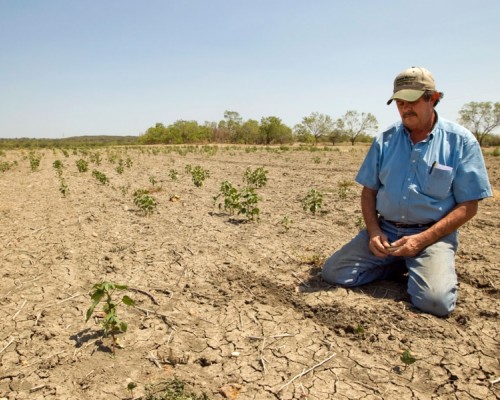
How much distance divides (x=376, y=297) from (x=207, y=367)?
1573 millimetres

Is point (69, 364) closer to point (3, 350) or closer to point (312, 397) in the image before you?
point (3, 350)

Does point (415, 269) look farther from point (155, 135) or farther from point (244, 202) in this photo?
point (155, 135)

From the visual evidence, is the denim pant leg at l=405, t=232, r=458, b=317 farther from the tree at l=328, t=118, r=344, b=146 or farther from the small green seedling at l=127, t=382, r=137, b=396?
the tree at l=328, t=118, r=344, b=146

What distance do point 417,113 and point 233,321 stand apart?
2.16 m

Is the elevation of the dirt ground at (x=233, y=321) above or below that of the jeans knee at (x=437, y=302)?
below

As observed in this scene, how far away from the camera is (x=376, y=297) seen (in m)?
3.16

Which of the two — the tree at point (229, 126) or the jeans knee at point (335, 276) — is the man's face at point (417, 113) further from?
the tree at point (229, 126)

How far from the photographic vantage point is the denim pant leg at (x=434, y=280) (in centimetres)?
279

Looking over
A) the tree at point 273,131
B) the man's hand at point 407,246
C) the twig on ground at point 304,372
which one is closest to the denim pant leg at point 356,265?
the man's hand at point 407,246

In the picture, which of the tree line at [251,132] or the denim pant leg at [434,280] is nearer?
the denim pant leg at [434,280]

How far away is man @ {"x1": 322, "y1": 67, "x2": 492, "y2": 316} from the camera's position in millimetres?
2855

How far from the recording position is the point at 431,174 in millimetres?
2965

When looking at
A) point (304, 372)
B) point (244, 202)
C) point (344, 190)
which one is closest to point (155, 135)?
point (344, 190)

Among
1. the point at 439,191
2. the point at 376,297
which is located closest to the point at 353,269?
the point at 376,297
